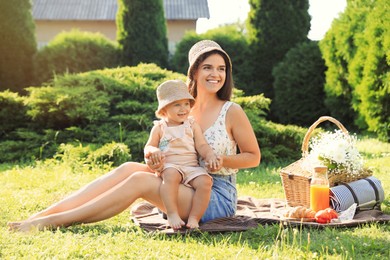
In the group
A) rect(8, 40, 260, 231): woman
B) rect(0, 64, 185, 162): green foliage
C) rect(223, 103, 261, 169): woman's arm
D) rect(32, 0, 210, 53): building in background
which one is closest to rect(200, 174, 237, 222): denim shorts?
rect(8, 40, 260, 231): woman

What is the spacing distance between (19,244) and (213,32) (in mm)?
11323

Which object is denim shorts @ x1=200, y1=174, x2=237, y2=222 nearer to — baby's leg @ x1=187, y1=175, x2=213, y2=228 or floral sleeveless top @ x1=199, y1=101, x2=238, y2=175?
floral sleeveless top @ x1=199, y1=101, x2=238, y2=175

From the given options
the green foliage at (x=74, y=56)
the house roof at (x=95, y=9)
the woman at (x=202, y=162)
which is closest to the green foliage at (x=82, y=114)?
the woman at (x=202, y=162)

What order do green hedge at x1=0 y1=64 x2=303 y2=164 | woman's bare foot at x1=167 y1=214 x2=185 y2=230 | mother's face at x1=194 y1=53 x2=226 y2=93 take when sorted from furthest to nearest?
green hedge at x1=0 y1=64 x2=303 y2=164 < mother's face at x1=194 y1=53 x2=226 y2=93 < woman's bare foot at x1=167 y1=214 x2=185 y2=230

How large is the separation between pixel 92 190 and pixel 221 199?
0.89 metres

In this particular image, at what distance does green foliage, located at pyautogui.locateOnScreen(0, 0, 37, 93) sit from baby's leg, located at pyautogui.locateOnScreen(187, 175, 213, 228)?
33.6ft

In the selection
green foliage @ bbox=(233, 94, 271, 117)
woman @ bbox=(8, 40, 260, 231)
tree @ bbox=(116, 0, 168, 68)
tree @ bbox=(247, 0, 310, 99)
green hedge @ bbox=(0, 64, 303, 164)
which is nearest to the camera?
woman @ bbox=(8, 40, 260, 231)

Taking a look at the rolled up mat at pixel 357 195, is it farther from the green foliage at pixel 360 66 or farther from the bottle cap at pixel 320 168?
the green foliage at pixel 360 66

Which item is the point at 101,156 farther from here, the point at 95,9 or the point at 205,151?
the point at 95,9

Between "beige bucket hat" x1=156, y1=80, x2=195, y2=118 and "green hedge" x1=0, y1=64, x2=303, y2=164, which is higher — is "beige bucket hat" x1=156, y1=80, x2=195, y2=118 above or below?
above

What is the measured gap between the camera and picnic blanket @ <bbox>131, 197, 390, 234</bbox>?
395cm

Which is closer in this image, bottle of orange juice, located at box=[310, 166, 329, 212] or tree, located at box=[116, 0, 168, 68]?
bottle of orange juice, located at box=[310, 166, 329, 212]

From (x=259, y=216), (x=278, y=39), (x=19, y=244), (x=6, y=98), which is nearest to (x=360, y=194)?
(x=259, y=216)

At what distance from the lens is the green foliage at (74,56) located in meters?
13.5
